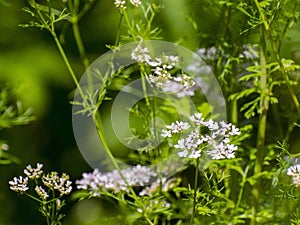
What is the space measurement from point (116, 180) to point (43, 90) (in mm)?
348

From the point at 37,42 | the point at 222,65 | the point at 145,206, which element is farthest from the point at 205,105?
the point at 37,42

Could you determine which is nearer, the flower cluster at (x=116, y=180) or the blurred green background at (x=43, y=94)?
the flower cluster at (x=116, y=180)

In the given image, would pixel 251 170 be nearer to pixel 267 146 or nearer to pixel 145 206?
pixel 267 146

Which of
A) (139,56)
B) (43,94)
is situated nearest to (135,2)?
(139,56)

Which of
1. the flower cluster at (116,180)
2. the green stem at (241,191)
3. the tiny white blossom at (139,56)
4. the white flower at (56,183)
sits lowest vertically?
the green stem at (241,191)

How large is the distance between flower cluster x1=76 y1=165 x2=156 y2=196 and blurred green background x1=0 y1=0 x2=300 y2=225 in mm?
235

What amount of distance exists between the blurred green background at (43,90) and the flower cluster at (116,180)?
9.2 inches

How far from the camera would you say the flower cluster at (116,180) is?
35.3 inches

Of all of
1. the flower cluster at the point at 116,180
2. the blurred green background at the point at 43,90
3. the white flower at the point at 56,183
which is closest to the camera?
the white flower at the point at 56,183

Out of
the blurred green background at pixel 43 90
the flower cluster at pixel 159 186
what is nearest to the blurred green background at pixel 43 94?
the blurred green background at pixel 43 90

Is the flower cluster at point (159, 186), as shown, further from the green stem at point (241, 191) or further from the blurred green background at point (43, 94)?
the blurred green background at point (43, 94)

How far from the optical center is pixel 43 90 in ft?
3.94

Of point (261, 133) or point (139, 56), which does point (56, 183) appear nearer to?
point (139, 56)

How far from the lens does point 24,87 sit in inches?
44.8
